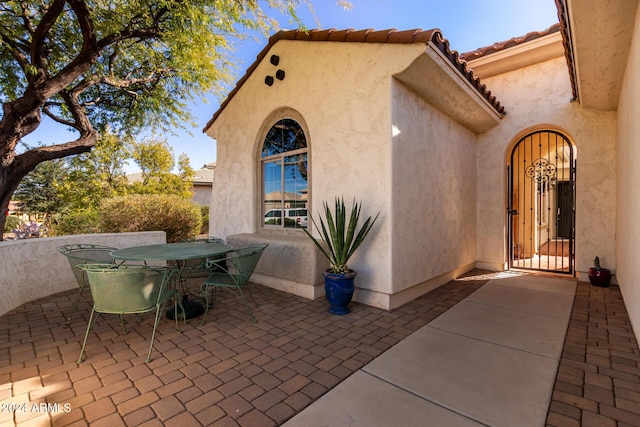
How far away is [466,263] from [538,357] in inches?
156

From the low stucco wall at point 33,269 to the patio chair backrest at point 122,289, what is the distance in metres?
2.73

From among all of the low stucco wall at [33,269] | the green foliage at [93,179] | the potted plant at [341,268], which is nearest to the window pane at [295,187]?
the potted plant at [341,268]

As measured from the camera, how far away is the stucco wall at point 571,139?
580 cm

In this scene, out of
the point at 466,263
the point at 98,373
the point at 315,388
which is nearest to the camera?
the point at 315,388

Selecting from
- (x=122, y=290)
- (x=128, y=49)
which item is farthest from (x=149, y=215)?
(x=122, y=290)

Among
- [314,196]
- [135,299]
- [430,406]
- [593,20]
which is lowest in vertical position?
[430,406]

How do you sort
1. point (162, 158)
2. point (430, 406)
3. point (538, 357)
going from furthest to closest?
point (162, 158)
point (538, 357)
point (430, 406)

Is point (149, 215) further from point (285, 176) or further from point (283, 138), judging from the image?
point (283, 138)

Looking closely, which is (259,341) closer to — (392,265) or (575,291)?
(392,265)

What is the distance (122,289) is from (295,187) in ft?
12.1

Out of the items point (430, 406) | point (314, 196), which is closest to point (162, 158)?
point (314, 196)

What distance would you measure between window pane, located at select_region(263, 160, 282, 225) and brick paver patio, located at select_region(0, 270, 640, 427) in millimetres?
2356

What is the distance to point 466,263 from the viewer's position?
675 centimetres

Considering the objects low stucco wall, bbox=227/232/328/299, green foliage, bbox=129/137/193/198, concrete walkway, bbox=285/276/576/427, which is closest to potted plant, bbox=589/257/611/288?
concrete walkway, bbox=285/276/576/427
